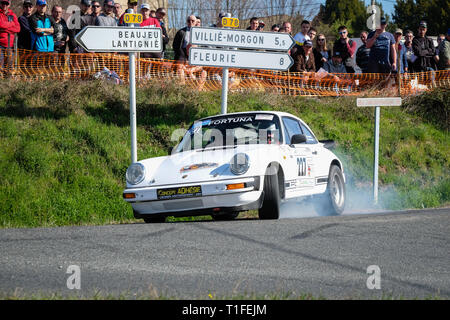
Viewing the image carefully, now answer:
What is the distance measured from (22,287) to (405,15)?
5685 centimetres

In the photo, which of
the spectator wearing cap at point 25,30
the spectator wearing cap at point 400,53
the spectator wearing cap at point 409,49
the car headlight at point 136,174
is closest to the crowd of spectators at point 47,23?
the spectator wearing cap at point 25,30

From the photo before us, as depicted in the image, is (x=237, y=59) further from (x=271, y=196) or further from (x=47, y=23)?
(x=47, y=23)

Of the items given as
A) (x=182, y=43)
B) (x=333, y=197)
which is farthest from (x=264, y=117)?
(x=182, y=43)

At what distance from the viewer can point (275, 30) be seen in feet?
57.2

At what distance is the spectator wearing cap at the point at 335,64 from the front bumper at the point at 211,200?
10.3m

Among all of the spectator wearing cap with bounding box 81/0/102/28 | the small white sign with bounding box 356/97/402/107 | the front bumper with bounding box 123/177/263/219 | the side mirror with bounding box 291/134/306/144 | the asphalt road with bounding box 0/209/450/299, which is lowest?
the asphalt road with bounding box 0/209/450/299

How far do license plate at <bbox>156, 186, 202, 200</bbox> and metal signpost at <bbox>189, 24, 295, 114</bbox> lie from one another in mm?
3817

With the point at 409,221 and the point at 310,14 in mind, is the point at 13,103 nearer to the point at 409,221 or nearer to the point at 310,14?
the point at 409,221

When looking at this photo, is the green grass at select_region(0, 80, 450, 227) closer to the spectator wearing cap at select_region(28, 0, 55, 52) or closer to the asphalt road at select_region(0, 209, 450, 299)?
the spectator wearing cap at select_region(28, 0, 55, 52)

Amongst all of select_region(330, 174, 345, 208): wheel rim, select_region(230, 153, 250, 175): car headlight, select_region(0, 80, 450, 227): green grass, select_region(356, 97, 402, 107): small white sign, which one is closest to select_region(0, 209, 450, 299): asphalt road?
select_region(230, 153, 250, 175): car headlight

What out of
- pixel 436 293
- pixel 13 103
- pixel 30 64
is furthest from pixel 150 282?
pixel 30 64

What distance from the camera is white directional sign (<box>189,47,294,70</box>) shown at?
1135 cm

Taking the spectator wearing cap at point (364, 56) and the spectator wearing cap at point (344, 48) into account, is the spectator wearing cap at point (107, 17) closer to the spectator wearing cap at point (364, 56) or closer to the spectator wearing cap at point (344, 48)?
Answer: the spectator wearing cap at point (344, 48)

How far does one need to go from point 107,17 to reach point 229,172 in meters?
7.93
